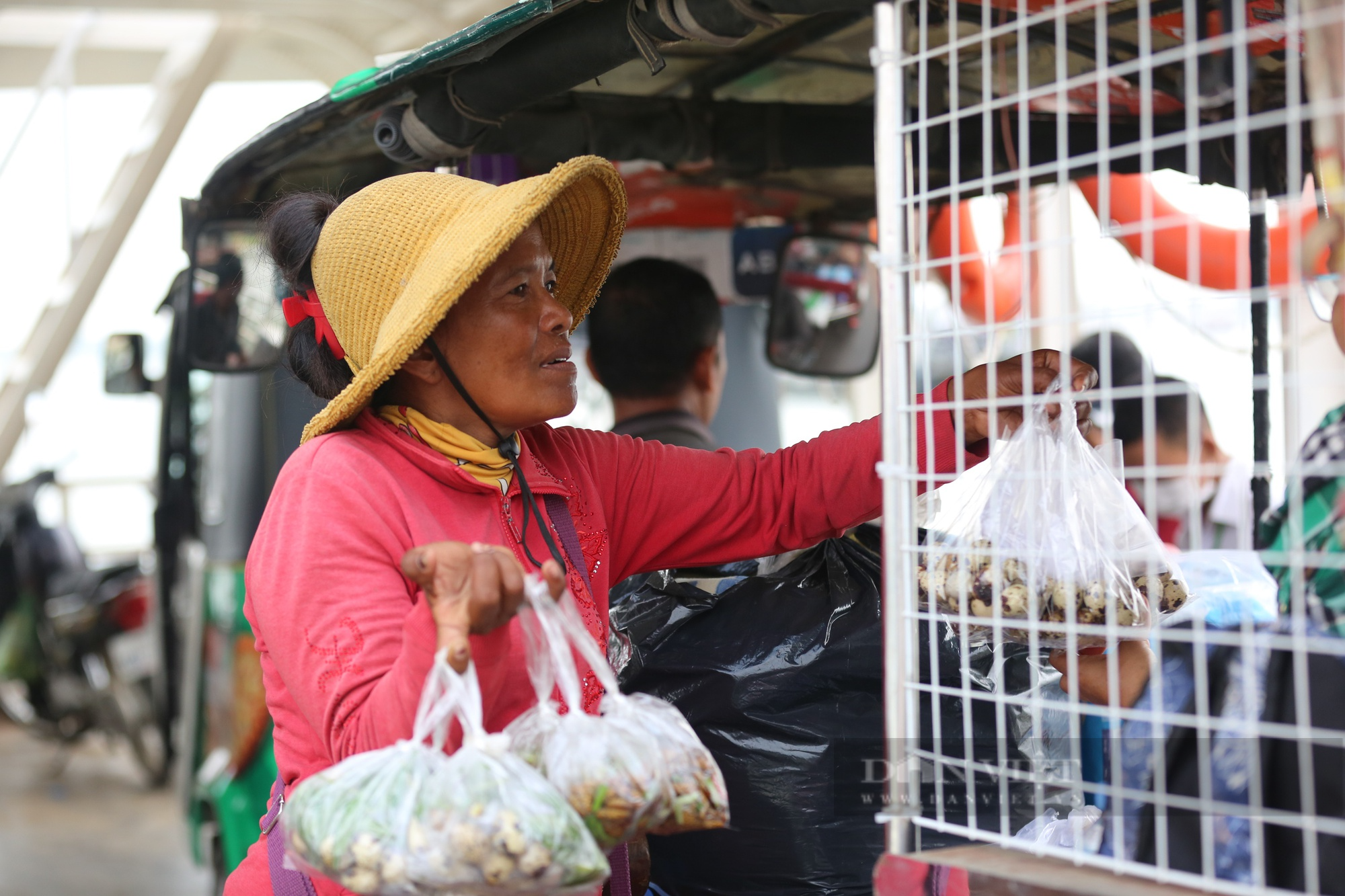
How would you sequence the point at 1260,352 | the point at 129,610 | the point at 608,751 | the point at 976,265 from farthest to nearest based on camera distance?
the point at 129,610, the point at 976,265, the point at 1260,352, the point at 608,751

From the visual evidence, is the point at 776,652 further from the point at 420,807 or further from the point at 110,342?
the point at 110,342

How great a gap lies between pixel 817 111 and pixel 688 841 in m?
1.63

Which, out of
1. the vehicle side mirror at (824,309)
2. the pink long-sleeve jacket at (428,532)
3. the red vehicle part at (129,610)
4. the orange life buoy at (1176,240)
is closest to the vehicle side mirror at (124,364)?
the vehicle side mirror at (824,309)

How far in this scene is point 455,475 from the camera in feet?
5.57

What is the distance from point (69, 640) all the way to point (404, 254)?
6454mm

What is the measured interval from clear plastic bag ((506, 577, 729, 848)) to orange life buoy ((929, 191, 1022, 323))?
2249mm

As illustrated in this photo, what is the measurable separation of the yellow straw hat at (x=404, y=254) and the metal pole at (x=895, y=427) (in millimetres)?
533

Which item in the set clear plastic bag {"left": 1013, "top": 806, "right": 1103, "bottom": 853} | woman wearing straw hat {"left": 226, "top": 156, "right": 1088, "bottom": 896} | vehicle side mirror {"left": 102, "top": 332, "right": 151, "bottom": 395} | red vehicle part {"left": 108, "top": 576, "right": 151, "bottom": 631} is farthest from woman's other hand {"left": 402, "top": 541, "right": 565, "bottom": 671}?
red vehicle part {"left": 108, "top": 576, "right": 151, "bottom": 631}

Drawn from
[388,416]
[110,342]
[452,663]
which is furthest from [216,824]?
[452,663]

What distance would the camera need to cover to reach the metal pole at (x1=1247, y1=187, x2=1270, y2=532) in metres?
2.26

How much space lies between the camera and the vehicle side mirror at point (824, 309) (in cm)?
382

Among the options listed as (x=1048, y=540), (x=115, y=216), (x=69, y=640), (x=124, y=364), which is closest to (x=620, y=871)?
(x=1048, y=540)

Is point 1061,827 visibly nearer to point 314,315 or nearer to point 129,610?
point 314,315

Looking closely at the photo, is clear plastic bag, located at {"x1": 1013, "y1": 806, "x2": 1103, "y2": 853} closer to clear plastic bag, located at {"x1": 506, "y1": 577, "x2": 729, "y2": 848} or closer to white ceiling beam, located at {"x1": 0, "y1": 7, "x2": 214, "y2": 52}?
clear plastic bag, located at {"x1": 506, "y1": 577, "x2": 729, "y2": 848}
